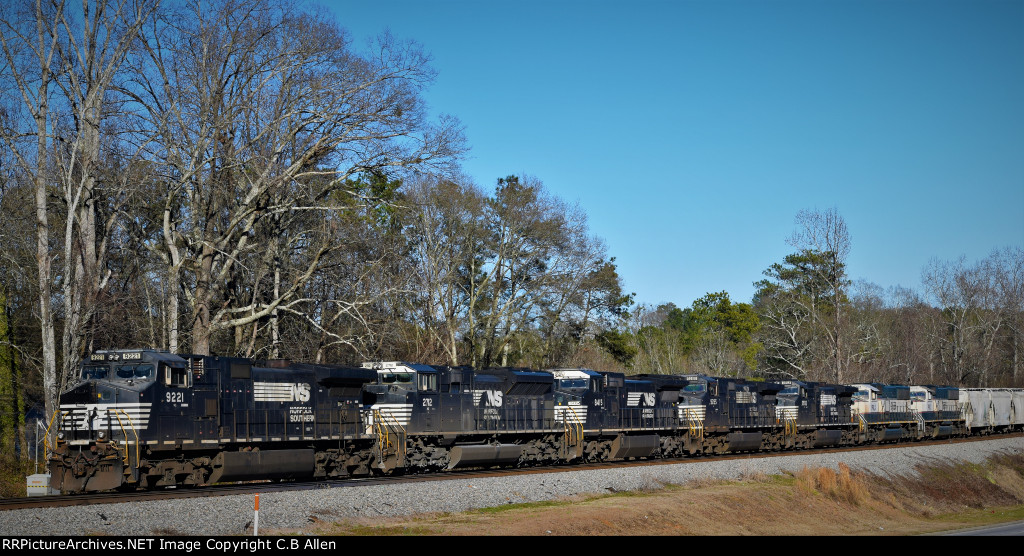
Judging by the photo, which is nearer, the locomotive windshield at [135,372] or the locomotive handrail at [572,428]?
the locomotive windshield at [135,372]

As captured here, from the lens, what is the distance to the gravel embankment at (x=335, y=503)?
43.5 feet

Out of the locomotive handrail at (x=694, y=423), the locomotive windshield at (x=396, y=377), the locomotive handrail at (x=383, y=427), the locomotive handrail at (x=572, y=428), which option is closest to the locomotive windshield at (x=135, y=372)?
the locomotive handrail at (x=383, y=427)

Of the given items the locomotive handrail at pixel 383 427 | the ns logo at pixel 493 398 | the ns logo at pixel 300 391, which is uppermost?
the ns logo at pixel 300 391

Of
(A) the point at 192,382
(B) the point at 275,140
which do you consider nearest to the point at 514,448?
(A) the point at 192,382

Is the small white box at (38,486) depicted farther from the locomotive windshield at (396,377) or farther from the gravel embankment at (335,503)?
the locomotive windshield at (396,377)

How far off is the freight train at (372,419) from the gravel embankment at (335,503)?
3.24m

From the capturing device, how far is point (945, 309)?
8431cm

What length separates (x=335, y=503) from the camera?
16250 mm

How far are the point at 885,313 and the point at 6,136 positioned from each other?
9061 cm

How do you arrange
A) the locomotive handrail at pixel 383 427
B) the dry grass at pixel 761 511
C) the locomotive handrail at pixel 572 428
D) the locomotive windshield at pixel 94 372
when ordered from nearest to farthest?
the dry grass at pixel 761 511
the locomotive windshield at pixel 94 372
the locomotive handrail at pixel 383 427
the locomotive handrail at pixel 572 428

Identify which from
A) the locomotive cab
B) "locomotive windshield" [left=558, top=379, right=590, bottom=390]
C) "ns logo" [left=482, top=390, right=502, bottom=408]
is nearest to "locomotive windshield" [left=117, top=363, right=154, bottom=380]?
the locomotive cab

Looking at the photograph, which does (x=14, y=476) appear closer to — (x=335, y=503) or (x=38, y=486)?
(x=38, y=486)

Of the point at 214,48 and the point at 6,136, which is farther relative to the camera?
the point at 214,48
